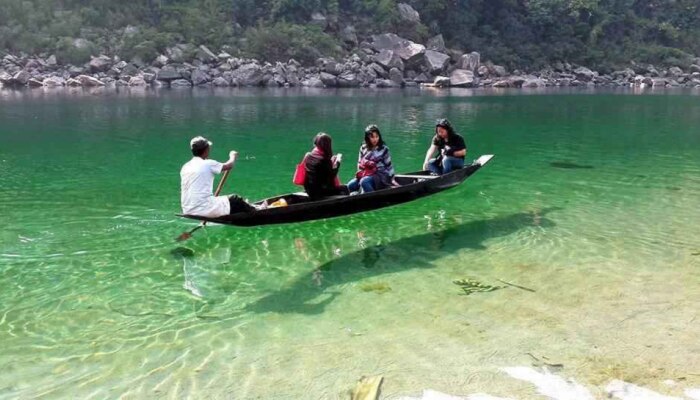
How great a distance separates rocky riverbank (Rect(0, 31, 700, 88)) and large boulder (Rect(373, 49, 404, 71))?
5 cm

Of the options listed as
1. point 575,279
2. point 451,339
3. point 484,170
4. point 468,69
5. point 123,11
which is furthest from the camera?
point 468,69

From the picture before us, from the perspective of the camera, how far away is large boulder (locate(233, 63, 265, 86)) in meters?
58.4

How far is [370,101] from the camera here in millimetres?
41844

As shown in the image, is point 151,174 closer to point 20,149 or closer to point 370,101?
point 20,149

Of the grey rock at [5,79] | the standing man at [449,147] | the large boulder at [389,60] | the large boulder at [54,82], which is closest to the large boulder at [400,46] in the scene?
the large boulder at [389,60]

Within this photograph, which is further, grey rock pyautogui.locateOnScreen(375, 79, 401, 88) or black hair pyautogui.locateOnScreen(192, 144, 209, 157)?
grey rock pyautogui.locateOnScreen(375, 79, 401, 88)

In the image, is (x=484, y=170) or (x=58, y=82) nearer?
(x=484, y=170)

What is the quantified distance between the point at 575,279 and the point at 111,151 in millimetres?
16222

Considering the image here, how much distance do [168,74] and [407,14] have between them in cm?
3128

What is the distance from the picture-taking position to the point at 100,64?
55.8m

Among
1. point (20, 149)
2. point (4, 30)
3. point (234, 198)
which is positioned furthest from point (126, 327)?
point (4, 30)

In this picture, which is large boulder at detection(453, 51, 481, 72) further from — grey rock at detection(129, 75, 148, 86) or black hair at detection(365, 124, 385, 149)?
black hair at detection(365, 124, 385, 149)

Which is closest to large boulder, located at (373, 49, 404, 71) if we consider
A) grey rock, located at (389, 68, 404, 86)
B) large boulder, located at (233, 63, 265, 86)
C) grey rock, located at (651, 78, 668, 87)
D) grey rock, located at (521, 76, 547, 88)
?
grey rock, located at (389, 68, 404, 86)

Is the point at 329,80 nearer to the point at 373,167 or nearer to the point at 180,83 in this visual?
the point at 180,83
